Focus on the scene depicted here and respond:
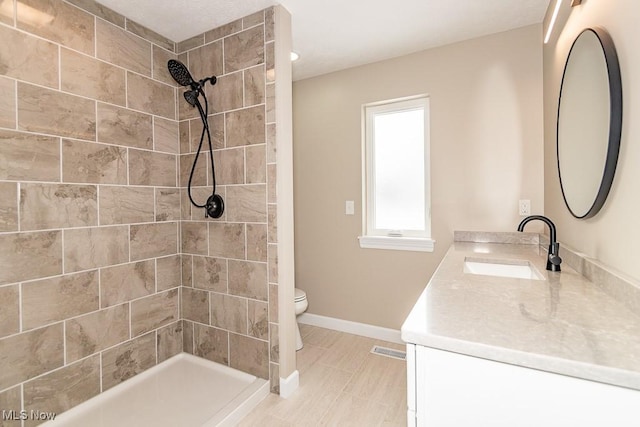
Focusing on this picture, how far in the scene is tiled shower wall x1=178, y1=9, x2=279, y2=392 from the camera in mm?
1822

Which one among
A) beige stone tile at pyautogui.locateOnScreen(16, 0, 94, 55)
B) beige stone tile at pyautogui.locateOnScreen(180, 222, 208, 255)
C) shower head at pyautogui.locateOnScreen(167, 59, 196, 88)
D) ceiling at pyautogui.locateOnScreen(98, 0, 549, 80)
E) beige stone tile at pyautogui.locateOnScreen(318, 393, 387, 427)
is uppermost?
ceiling at pyautogui.locateOnScreen(98, 0, 549, 80)

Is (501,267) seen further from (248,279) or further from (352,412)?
(248,279)

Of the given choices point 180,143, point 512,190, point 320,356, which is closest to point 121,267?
point 180,143

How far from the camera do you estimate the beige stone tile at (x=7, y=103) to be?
136cm

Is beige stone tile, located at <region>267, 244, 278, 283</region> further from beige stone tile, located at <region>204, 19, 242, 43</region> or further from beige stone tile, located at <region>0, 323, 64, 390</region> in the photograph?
beige stone tile, located at <region>204, 19, 242, 43</region>

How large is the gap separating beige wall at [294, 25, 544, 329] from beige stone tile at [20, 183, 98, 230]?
1.66 m

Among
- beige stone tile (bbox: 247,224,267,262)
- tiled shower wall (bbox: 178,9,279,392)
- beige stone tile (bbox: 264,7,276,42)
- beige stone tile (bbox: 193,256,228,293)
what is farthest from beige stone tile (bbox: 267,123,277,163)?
beige stone tile (bbox: 193,256,228,293)

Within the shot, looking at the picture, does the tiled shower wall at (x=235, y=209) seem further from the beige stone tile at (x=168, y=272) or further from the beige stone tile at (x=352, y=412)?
the beige stone tile at (x=352, y=412)

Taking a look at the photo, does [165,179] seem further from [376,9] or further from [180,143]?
[376,9]

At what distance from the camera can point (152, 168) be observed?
2016mm

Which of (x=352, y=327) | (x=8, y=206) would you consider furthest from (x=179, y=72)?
(x=352, y=327)

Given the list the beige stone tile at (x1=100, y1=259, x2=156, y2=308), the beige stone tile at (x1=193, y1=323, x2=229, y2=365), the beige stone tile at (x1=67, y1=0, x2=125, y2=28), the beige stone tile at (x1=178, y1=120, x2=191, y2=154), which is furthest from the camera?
the beige stone tile at (x1=178, y1=120, x2=191, y2=154)

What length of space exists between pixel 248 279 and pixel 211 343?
1.92 feet

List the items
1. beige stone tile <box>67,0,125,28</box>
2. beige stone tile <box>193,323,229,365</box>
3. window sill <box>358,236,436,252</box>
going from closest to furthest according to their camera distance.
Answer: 1. beige stone tile <box>67,0,125,28</box>
2. beige stone tile <box>193,323,229,365</box>
3. window sill <box>358,236,436,252</box>
